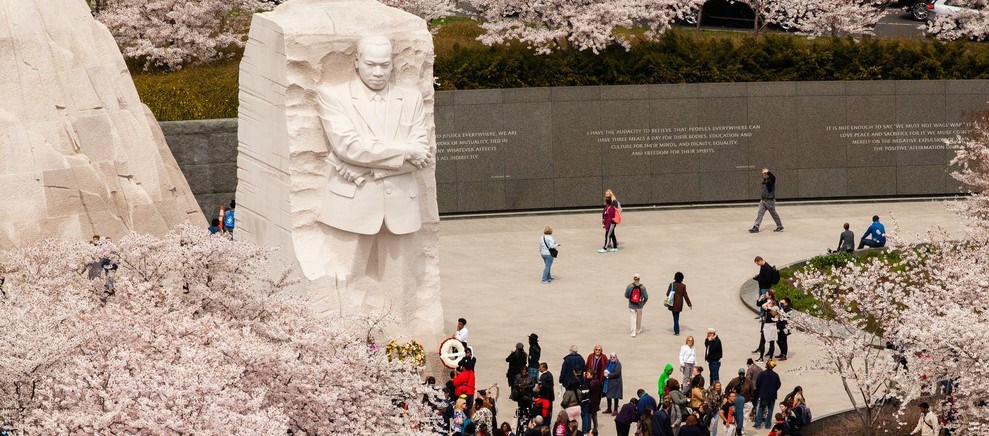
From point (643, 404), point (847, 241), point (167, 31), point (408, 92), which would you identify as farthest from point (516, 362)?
point (167, 31)

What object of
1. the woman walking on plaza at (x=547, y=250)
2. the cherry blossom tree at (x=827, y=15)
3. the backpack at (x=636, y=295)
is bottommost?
the backpack at (x=636, y=295)

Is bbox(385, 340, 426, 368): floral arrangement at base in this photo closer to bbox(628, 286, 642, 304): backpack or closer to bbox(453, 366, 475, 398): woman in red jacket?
bbox(453, 366, 475, 398): woman in red jacket

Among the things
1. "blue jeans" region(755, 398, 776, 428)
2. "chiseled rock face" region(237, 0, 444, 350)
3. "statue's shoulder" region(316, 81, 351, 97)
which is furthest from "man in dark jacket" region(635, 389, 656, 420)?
"statue's shoulder" region(316, 81, 351, 97)

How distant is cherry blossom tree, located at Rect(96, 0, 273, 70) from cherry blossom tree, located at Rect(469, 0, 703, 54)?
5.85m

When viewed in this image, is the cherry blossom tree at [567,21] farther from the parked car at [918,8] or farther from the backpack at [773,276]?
the parked car at [918,8]

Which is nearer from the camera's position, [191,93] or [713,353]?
[713,353]

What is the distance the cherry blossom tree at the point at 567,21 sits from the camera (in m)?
38.2

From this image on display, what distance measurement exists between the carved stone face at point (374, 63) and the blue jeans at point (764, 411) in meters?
6.69

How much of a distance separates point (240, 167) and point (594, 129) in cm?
1421

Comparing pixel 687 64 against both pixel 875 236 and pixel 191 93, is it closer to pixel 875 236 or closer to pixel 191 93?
pixel 875 236

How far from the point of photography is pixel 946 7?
4484 cm

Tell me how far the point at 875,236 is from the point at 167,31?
15732 millimetres

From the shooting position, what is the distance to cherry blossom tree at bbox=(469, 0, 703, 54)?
38.2 meters

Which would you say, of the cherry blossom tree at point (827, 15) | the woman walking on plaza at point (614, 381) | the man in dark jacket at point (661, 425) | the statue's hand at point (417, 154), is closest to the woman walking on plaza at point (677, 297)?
the woman walking on plaza at point (614, 381)
